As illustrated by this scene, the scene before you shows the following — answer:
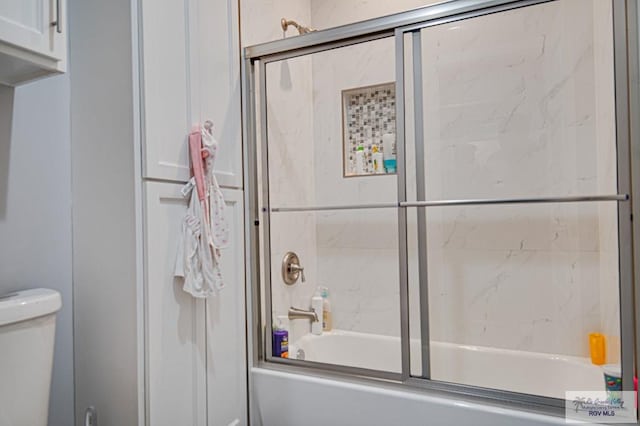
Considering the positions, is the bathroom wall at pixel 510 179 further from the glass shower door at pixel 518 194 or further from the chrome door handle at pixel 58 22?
the chrome door handle at pixel 58 22

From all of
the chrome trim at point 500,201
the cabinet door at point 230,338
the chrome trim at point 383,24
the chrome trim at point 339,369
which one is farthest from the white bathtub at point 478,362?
the chrome trim at point 383,24

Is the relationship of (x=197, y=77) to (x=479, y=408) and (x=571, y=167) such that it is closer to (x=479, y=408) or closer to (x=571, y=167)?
(x=479, y=408)

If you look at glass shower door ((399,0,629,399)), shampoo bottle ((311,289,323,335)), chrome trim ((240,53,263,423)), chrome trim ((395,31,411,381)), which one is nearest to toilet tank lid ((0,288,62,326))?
chrome trim ((240,53,263,423))

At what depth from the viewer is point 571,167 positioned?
191 centimetres

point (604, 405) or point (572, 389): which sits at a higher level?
point (604, 405)

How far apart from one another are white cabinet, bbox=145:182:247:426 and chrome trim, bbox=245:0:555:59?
645mm

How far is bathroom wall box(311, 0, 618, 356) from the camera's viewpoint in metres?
1.88

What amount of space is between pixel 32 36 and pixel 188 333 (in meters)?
0.99

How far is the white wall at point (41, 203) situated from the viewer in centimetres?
117

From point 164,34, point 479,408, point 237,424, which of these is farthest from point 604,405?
point 164,34

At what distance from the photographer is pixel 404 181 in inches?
59.9

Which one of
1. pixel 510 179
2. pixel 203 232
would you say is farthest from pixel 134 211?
pixel 510 179

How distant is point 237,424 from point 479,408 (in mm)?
958

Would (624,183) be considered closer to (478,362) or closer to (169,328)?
(478,362)
